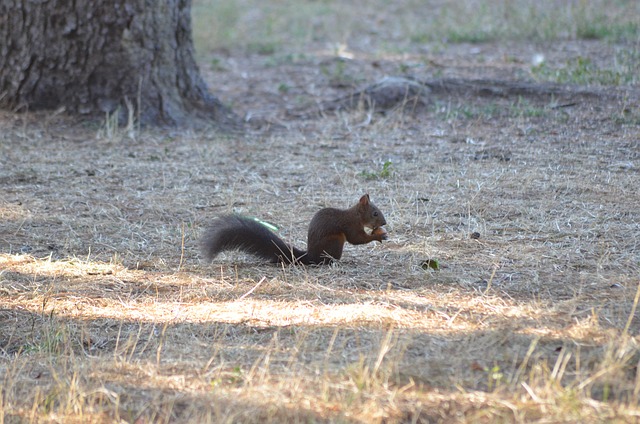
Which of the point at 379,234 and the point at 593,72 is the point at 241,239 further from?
the point at 593,72

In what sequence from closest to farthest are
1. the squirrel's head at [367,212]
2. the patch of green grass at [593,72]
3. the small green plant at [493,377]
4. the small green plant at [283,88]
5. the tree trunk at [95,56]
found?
1. the small green plant at [493,377]
2. the squirrel's head at [367,212]
3. the tree trunk at [95,56]
4. the patch of green grass at [593,72]
5. the small green plant at [283,88]

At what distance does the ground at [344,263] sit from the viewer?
336 cm

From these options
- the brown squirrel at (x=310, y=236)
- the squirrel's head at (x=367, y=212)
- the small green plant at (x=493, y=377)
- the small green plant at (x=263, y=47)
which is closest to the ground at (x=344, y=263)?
the small green plant at (x=493, y=377)

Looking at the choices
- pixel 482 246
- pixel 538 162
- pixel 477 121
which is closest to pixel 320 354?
pixel 482 246

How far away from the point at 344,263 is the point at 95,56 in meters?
4.25

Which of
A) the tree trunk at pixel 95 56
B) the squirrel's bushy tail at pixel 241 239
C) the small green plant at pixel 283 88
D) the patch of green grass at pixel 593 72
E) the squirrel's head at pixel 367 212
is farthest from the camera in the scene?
the small green plant at pixel 283 88

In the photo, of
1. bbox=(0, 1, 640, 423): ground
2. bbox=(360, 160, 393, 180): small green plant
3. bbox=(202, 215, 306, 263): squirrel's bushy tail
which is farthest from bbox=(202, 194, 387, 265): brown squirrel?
bbox=(360, 160, 393, 180): small green plant

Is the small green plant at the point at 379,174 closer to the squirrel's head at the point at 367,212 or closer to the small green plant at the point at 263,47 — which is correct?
the squirrel's head at the point at 367,212

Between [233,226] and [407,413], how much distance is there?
6.09 feet

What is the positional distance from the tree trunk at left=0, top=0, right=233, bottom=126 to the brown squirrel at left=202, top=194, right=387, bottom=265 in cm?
390

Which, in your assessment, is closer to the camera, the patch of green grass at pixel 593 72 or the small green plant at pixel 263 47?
the patch of green grass at pixel 593 72

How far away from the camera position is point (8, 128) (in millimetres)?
8148

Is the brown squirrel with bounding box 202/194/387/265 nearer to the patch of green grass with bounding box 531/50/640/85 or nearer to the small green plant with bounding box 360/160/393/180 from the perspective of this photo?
the small green plant with bounding box 360/160/393/180

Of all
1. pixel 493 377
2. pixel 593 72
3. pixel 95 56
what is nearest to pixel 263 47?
pixel 95 56
